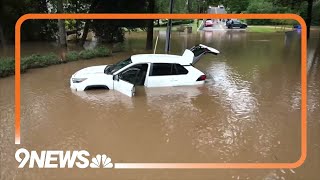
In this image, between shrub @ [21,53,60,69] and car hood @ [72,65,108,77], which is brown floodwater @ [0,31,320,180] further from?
shrub @ [21,53,60,69]

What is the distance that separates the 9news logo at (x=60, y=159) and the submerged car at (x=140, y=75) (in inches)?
165

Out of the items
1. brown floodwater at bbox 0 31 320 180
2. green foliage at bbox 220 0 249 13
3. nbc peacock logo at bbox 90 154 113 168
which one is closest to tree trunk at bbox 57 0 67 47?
brown floodwater at bbox 0 31 320 180

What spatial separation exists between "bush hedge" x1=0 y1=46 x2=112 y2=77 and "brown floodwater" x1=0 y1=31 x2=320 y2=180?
471 millimetres

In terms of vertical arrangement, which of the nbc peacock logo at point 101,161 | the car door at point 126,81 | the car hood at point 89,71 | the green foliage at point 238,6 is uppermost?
the green foliage at point 238,6

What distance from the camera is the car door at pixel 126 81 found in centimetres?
1180

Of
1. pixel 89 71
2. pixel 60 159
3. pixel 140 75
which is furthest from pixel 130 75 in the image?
pixel 60 159

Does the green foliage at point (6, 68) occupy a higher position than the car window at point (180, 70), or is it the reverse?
the car window at point (180, 70)

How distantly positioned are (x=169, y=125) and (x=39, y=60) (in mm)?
9154

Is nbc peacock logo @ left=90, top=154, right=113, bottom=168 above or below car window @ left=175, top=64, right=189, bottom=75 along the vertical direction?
below

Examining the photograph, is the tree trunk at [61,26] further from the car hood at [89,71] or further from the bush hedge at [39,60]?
the car hood at [89,71]

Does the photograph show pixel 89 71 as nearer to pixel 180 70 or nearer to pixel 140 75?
pixel 140 75

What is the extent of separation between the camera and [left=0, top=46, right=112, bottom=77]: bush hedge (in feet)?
47.9

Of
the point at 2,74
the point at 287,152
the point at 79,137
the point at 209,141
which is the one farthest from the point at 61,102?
the point at 287,152

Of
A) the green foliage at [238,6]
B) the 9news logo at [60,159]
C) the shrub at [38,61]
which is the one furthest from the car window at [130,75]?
the green foliage at [238,6]
